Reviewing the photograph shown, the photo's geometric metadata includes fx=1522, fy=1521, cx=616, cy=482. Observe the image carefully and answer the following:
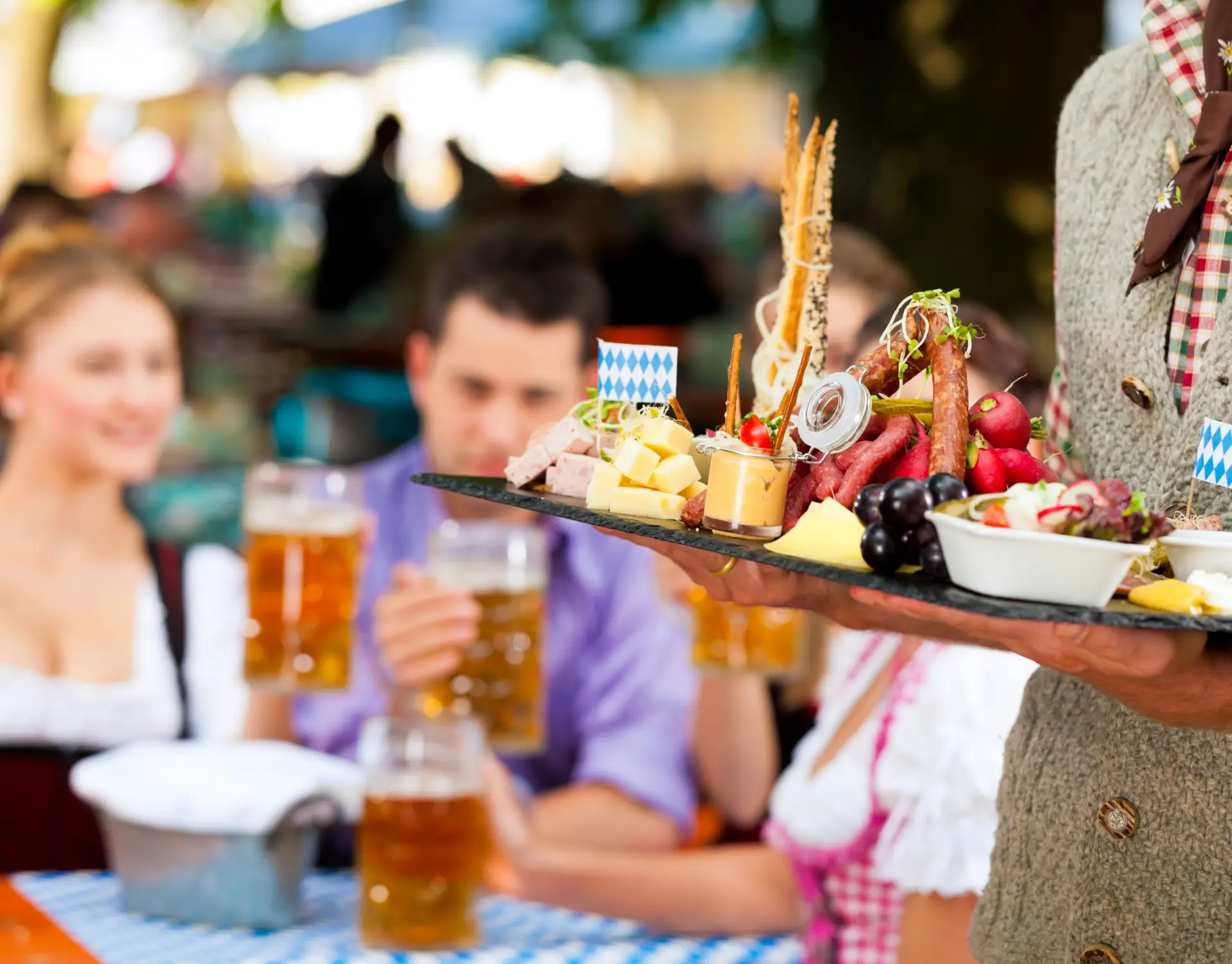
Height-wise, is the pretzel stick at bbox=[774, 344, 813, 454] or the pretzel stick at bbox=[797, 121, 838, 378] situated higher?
the pretzel stick at bbox=[797, 121, 838, 378]

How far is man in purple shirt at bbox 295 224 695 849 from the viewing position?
2.89 metres

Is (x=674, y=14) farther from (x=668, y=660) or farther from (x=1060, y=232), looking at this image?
(x=1060, y=232)

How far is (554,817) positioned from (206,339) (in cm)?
437

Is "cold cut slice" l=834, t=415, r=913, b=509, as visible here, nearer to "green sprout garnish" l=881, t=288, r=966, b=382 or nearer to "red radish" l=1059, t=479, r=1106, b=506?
"green sprout garnish" l=881, t=288, r=966, b=382

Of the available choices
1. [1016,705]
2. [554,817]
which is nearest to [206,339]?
[554,817]

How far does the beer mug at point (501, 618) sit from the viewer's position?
2.32 meters

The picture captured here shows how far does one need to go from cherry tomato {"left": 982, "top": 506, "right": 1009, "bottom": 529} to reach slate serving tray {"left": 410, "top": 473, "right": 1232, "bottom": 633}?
5cm

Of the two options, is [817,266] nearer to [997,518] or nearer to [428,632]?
[997,518]

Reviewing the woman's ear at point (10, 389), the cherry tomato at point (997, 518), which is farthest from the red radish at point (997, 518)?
the woman's ear at point (10, 389)

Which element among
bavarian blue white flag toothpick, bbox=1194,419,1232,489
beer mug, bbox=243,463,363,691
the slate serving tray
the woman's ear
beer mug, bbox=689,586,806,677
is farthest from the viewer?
the woman's ear

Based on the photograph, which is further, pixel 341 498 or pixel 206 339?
pixel 206 339

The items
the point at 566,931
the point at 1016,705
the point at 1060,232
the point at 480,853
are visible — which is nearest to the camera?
the point at 1060,232

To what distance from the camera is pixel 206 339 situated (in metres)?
6.67

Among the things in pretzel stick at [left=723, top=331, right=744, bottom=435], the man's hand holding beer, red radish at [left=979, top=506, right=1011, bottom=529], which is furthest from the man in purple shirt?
red radish at [left=979, top=506, right=1011, bottom=529]
